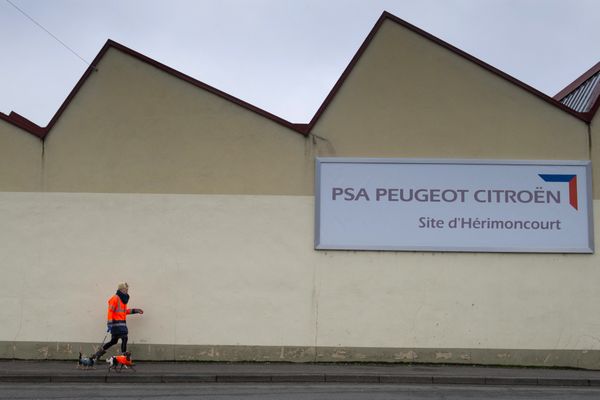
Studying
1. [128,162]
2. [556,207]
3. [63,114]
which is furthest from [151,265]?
[556,207]

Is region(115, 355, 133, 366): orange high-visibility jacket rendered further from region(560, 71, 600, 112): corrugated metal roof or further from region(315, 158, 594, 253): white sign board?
region(560, 71, 600, 112): corrugated metal roof

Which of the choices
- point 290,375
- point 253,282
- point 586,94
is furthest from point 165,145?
point 586,94

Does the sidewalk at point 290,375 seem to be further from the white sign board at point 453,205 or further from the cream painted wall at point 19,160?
the cream painted wall at point 19,160

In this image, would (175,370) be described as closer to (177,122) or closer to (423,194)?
(177,122)

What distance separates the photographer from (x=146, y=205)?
16.0m

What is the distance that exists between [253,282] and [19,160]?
232 inches

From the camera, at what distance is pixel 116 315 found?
14.8 metres

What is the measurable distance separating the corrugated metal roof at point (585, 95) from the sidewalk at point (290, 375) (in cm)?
638

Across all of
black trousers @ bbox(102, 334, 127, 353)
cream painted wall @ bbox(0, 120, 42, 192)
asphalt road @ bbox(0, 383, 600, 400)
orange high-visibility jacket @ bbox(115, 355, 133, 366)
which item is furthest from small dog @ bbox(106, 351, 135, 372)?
cream painted wall @ bbox(0, 120, 42, 192)

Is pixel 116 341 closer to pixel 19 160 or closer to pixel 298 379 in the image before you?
pixel 298 379

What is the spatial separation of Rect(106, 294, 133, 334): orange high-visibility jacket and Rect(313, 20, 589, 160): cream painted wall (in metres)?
5.34

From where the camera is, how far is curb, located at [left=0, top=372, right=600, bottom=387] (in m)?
13.5

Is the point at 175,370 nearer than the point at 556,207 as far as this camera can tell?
Yes

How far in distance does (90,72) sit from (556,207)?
1072 centimetres
